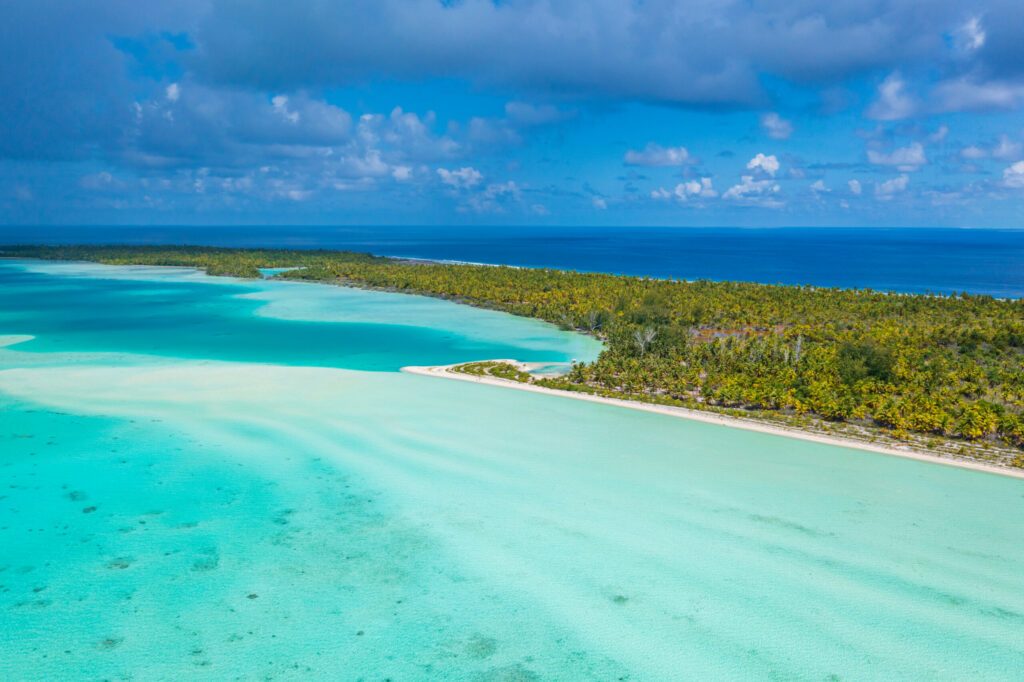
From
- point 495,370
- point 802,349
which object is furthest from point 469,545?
point 802,349

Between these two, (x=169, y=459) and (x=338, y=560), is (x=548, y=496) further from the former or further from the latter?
(x=169, y=459)

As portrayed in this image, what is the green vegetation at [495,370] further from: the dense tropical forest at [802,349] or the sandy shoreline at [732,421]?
the dense tropical forest at [802,349]

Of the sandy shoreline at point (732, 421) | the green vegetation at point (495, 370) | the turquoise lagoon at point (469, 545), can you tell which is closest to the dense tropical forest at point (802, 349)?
the sandy shoreline at point (732, 421)

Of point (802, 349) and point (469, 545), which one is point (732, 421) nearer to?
point (802, 349)

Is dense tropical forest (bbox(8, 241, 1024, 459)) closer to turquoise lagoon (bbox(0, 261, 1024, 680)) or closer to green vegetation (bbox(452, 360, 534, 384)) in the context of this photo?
green vegetation (bbox(452, 360, 534, 384))

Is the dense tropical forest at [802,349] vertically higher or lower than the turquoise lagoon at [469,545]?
higher

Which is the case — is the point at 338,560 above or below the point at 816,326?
below

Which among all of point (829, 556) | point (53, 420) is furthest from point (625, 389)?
point (53, 420)
